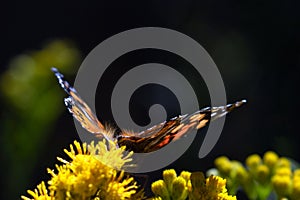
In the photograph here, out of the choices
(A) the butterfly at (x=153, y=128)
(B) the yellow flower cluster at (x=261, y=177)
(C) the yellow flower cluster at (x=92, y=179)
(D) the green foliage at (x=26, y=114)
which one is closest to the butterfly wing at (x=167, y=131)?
(A) the butterfly at (x=153, y=128)

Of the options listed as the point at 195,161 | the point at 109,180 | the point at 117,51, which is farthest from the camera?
the point at 117,51

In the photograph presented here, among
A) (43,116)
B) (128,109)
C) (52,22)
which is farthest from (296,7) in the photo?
(52,22)

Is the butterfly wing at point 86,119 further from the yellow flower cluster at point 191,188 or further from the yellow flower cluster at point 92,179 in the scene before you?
the yellow flower cluster at point 191,188

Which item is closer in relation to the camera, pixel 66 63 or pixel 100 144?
pixel 100 144

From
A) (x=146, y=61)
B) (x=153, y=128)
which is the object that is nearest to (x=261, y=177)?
(x=153, y=128)

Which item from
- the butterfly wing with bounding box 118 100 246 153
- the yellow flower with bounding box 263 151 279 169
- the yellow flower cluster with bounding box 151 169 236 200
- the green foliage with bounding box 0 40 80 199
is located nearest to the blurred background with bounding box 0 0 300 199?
the green foliage with bounding box 0 40 80 199

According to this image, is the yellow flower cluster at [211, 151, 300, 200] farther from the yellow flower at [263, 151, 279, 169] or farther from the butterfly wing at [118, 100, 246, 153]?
the butterfly wing at [118, 100, 246, 153]

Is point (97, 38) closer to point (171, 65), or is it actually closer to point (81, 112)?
point (171, 65)
